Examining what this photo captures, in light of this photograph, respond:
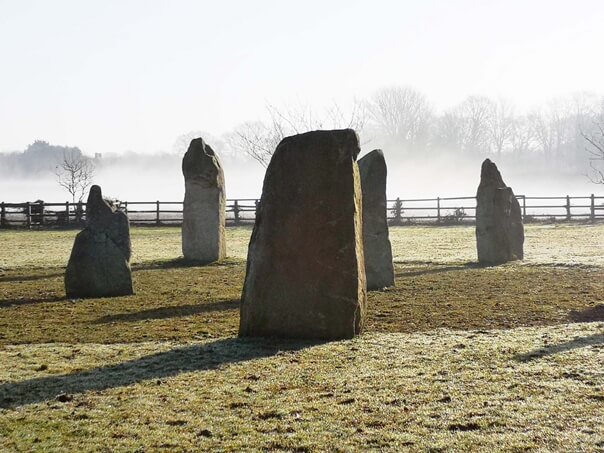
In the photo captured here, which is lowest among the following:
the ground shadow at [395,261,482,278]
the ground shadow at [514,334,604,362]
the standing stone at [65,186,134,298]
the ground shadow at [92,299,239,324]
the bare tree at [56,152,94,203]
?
the ground shadow at [514,334,604,362]

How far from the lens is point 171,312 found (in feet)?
41.4

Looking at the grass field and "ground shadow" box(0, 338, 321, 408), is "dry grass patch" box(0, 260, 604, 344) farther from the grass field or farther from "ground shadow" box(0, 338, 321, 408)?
"ground shadow" box(0, 338, 321, 408)

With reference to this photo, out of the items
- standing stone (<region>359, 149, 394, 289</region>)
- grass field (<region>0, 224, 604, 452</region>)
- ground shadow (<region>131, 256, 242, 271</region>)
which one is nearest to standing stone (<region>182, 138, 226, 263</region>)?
ground shadow (<region>131, 256, 242, 271</region>)

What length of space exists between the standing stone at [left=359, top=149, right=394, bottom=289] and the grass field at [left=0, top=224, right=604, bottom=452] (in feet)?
1.64

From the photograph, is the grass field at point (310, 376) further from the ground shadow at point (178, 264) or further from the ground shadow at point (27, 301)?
the ground shadow at point (178, 264)

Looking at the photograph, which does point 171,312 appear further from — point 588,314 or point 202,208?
point 202,208

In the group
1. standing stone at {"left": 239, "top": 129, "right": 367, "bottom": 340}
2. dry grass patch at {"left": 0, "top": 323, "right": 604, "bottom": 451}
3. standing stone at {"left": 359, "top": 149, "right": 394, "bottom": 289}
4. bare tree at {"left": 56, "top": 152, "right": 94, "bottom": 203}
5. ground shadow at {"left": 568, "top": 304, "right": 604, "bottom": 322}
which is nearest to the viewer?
dry grass patch at {"left": 0, "top": 323, "right": 604, "bottom": 451}

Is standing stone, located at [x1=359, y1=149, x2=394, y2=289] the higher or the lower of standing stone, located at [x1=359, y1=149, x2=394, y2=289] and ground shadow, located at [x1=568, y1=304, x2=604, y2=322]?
the higher

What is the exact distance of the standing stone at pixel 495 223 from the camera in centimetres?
2050

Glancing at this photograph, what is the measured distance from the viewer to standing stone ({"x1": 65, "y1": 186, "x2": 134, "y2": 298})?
14.7 metres

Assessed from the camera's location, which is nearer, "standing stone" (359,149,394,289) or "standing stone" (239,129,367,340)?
"standing stone" (239,129,367,340)

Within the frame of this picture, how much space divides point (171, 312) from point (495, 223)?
10.6 metres

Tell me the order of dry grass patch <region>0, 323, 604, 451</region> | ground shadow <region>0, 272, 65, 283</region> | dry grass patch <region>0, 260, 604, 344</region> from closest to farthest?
dry grass patch <region>0, 323, 604, 451</region>
dry grass patch <region>0, 260, 604, 344</region>
ground shadow <region>0, 272, 65, 283</region>

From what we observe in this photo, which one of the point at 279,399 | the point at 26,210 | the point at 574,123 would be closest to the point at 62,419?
the point at 279,399
